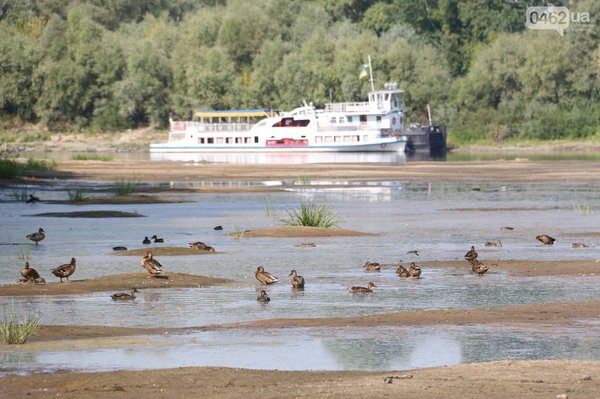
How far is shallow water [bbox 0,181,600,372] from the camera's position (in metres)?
14.3

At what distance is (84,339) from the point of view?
15.3 m

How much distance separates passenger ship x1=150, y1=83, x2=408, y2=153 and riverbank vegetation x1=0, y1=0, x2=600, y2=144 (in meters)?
7.34

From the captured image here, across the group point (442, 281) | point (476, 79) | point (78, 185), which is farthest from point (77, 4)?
point (442, 281)

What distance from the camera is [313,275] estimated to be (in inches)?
882

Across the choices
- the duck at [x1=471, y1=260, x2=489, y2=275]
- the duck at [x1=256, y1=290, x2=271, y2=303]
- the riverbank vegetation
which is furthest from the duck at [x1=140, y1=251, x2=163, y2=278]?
the riverbank vegetation

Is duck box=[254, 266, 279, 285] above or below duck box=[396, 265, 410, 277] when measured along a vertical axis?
above

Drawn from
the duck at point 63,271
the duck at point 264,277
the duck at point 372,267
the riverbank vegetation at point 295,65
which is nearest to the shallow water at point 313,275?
the duck at point 264,277

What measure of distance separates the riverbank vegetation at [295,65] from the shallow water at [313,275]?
5775cm

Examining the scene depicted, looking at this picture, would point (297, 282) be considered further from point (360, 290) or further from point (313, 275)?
point (313, 275)

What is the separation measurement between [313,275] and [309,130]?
73842mm

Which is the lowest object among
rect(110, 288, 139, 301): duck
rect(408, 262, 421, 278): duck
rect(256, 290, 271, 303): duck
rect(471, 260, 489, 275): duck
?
rect(471, 260, 489, 275): duck

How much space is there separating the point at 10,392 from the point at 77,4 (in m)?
117

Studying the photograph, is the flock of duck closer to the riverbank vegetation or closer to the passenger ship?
the passenger ship

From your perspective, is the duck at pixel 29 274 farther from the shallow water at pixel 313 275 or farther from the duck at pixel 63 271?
the shallow water at pixel 313 275
